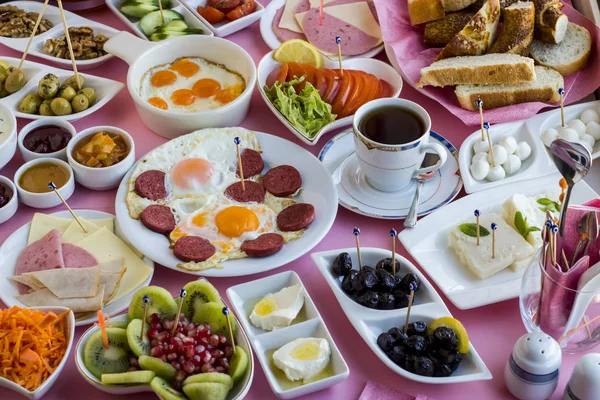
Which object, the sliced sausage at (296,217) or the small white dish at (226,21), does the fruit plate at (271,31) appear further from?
the sliced sausage at (296,217)

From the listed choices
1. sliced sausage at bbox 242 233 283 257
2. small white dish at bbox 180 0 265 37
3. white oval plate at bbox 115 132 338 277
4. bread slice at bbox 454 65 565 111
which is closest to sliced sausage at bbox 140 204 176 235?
white oval plate at bbox 115 132 338 277

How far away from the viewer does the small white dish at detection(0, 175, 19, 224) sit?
229 cm

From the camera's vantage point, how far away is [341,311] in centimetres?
207

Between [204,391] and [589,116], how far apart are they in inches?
67.0

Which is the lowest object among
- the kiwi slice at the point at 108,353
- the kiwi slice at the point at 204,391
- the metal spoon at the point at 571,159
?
the kiwi slice at the point at 108,353

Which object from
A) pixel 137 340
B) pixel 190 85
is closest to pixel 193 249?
pixel 137 340

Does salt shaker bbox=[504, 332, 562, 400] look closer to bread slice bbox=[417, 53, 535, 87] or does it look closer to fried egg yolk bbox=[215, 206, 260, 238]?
fried egg yolk bbox=[215, 206, 260, 238]

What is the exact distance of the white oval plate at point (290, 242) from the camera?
2.11m

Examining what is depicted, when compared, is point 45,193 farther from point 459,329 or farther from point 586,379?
point 586,379

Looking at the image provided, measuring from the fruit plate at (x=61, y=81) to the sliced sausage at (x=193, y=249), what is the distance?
30.4 inches

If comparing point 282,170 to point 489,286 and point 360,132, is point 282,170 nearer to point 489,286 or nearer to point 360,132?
point 360,132

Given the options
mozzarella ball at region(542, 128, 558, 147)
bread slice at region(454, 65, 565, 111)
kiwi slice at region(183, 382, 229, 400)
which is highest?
bread slice at region(454, 65, 565, 111)

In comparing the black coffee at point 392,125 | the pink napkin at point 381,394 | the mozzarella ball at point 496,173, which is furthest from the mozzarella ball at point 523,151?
the pink napkin at point 381,394

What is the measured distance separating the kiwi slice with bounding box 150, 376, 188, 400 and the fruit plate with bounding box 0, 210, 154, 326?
36cm
